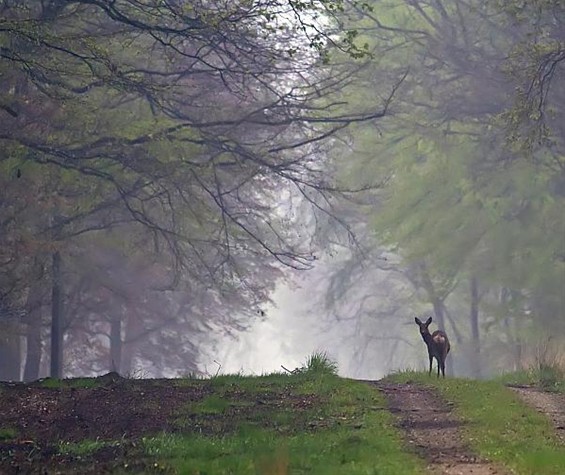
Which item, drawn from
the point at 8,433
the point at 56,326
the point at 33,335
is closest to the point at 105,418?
the point at 8,433

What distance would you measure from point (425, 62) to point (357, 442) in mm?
19488

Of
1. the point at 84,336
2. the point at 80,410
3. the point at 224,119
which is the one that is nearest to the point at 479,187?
the point at 224,119

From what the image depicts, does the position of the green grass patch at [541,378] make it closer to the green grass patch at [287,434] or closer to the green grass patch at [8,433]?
the green grass patch at [287,434]

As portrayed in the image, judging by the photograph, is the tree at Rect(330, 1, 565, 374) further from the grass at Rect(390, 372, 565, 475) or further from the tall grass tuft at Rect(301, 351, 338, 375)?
the grass at Rect(390, 372, 565, 475)

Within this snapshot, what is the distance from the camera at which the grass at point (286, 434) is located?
26.5 feet

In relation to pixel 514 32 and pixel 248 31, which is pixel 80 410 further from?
pixel 514 32

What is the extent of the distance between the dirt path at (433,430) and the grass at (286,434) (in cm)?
18

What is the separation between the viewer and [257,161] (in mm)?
17312

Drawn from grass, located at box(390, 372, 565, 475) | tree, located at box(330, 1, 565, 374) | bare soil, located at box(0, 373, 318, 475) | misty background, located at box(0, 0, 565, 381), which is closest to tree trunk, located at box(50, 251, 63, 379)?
misty background, located at box(0, 0, 565, 381)

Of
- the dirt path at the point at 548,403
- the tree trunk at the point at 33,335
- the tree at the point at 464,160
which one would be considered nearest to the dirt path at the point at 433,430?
the dirt path at the point at 548,403

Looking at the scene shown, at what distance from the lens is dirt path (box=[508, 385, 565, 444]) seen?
10.9 meters

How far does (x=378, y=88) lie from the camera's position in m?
26.5

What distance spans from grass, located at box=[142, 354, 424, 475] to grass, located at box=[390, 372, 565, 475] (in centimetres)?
81

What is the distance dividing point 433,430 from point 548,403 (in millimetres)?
2972
